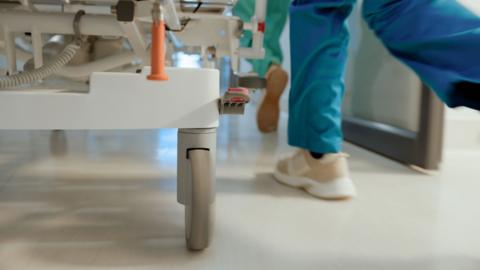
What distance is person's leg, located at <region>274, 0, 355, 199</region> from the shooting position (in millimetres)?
895

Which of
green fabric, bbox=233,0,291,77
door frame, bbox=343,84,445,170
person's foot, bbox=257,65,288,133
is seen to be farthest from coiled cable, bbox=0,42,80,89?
person's foot, bbox=257,65,288,133

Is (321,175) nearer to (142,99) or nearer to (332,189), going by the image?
(332,189)

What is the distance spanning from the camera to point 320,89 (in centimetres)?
92

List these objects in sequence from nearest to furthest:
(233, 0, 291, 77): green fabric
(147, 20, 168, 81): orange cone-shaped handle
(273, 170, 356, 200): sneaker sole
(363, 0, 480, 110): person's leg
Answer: (147, 20, 168, 81): orange cone-shaped handle, (363, 0, 480, 110): person's leg, (273, 170, 356, 200): sneaker sole, (233, 0, 291, 77): green fabric

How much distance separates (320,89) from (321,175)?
19 cm

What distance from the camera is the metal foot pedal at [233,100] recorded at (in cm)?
56

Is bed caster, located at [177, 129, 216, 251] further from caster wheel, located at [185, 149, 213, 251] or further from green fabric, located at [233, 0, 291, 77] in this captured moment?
green fabric, located at [233, 0, 291, 77]

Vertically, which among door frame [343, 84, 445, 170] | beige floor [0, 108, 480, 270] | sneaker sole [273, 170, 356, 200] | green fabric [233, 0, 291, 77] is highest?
green fabric [233, 0, 291, 77]

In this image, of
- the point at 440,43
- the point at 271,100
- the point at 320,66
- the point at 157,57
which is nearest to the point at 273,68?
the point at 271,100

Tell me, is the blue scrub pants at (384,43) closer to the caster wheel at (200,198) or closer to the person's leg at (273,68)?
the caster wheel at (200,198)

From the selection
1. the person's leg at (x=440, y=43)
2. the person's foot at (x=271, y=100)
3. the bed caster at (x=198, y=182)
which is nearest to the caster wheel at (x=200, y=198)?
the bed caster at (x=198, y=182)

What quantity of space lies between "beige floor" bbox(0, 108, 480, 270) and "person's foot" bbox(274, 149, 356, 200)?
0.02 m

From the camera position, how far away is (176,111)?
0.55m

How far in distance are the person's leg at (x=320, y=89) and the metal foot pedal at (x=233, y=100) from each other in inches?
15.1
